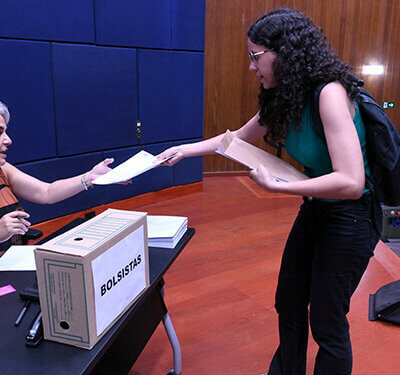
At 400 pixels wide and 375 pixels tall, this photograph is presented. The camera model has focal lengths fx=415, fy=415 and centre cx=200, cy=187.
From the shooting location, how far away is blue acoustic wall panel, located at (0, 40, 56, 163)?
9.33 ft

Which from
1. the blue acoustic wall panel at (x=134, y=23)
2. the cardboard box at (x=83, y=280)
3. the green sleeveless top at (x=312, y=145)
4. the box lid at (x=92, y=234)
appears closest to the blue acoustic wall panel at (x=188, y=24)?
the blue acoustic wall panel at (x=134, y=23)

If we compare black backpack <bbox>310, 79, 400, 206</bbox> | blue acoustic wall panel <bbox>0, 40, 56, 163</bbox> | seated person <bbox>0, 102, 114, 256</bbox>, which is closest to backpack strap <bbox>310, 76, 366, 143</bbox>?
black backpack <bbox>310, 79, 400, 206</bbox>

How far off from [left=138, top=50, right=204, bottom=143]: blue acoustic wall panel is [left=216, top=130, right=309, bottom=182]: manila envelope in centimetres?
274

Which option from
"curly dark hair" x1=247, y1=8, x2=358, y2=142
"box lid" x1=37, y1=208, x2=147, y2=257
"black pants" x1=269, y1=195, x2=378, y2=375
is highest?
"curly dark hair" x1=247, y1=8, x2=358, y2=142

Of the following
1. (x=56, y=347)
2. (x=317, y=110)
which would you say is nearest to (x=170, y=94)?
(x=317, y=110)

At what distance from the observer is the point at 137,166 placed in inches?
54.9

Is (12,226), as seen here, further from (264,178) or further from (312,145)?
(312,145)

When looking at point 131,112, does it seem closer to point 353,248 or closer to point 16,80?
point 16,80

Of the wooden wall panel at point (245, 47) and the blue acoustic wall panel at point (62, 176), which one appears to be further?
the wooden wall panel at point (245, 47)

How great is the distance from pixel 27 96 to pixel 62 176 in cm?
68

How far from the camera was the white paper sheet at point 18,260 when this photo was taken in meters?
1.26

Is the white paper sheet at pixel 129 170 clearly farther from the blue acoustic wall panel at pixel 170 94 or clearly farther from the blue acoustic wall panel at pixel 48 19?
the blue acoustic wall panel at pixel 170 94

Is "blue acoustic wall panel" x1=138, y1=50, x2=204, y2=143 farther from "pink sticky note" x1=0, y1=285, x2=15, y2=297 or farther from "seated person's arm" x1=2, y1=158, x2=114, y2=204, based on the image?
"pink sticky note" x1=0, y1=285, x2=15, y2=297

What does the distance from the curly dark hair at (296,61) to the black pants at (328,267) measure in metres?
0.31
